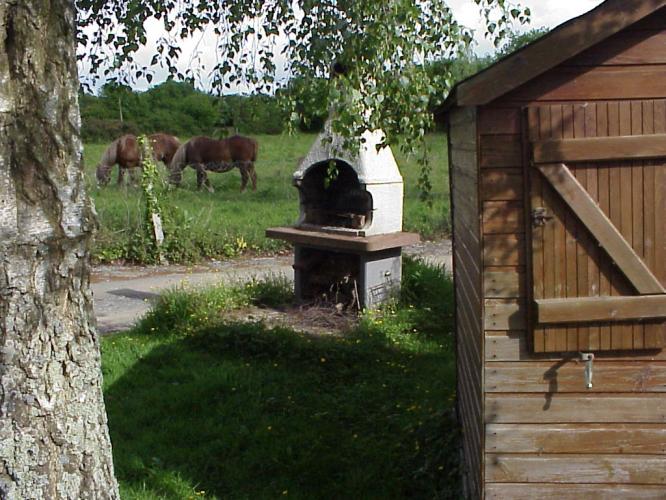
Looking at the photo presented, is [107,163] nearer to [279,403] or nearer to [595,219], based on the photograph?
[279,403]

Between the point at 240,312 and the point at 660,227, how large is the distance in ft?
23.1

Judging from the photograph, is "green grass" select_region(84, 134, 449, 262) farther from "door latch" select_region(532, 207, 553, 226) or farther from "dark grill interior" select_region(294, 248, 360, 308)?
"door latch" select_region(532, 207, 553, 226)

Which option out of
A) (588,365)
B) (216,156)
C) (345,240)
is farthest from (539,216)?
(216,156)

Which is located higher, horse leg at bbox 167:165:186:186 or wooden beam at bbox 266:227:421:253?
horse leg at bbox 167:165:186:186

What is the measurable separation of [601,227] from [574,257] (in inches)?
7.9

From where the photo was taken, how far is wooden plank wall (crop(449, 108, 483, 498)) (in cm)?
489

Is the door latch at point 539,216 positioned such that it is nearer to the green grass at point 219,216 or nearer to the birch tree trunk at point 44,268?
the birch tree trunk at point 44,268

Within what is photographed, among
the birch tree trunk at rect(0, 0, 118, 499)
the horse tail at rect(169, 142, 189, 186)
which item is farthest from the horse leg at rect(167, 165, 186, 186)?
the birch tree trunk at rect(0, 0, 118, 499)

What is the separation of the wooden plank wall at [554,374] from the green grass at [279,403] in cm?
145

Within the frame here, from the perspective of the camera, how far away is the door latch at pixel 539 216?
4.59 meters

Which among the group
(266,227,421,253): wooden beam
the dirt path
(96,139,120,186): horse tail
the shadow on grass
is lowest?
the shadow on grass

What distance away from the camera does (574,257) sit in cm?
466

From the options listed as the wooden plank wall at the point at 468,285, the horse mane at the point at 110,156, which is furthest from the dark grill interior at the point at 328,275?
the horse mane at the point at 110,156

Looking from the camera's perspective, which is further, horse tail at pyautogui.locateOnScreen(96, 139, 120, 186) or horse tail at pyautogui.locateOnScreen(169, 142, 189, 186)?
horse tail at pyautogui.locateOnScreen(169, 142, 189, 186)
